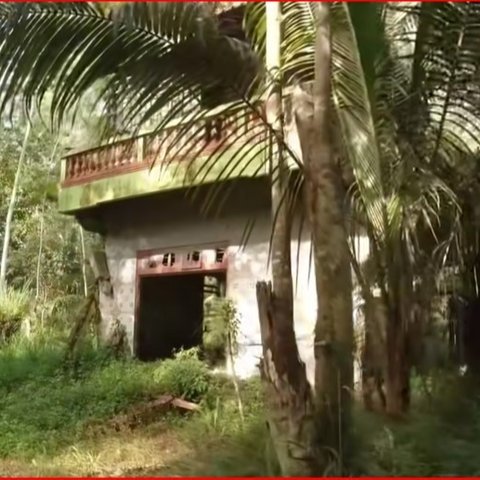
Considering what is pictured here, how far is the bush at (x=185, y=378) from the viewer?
9672 mm

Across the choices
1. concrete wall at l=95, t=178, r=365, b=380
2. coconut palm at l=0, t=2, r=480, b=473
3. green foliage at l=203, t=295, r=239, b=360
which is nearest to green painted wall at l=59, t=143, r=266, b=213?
concrete wall at l=95, t=178, r=365, b=380

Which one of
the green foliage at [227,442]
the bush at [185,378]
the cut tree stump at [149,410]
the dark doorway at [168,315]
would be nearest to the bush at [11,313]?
the dark doorway at [168,315]

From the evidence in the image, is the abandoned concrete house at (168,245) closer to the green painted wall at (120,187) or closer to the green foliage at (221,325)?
the green painted wall at (120,187)

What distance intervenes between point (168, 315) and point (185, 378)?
11.1 feet

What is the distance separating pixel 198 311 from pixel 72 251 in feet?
29.4

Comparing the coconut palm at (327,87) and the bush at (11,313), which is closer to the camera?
the coconut palm at (327,87)

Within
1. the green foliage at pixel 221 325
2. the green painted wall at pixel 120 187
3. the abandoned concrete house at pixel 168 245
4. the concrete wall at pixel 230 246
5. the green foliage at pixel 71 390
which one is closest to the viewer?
the green foliage at pixel 71 390

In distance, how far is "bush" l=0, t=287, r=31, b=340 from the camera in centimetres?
1596

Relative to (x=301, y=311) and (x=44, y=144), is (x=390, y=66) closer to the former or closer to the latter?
(x=301, y=311)

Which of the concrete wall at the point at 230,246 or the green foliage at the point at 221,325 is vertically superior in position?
the concrete wall at the point at 230,246

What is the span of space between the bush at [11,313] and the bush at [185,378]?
6490 millimetres

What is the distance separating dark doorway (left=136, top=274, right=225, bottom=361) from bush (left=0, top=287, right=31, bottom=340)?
3924 millimetres

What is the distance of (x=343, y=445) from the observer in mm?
4883

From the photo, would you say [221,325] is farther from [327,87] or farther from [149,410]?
[327,87]
